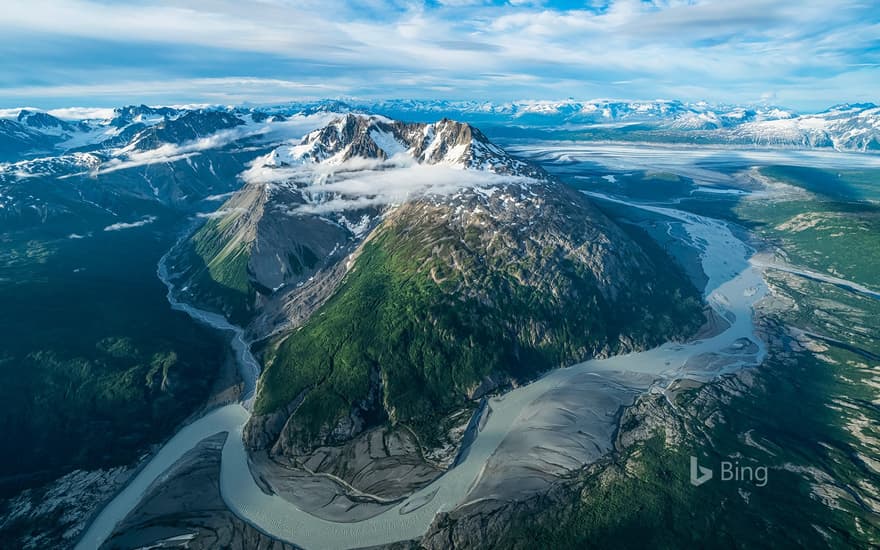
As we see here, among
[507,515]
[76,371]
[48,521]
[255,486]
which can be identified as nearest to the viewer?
[507,515]

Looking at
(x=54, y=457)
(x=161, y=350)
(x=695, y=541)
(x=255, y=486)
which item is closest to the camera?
(x=695, y=541)

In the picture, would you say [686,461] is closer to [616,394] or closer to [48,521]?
[616,394]

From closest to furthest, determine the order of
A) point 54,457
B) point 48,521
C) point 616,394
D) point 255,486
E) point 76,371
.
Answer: point 48,521, point 255,486, point 54,457, point 616,394, point 76,371

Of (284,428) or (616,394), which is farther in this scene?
(616,394)

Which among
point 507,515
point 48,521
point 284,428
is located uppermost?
point 507,515

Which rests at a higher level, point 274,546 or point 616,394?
point 616,394

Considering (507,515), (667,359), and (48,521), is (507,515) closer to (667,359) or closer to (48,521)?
(667,359)

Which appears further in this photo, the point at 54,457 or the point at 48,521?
the point at 54,457

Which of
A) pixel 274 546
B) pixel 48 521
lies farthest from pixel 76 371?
pixel 274 546

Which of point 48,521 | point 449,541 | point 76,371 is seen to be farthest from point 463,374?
point 76,371
